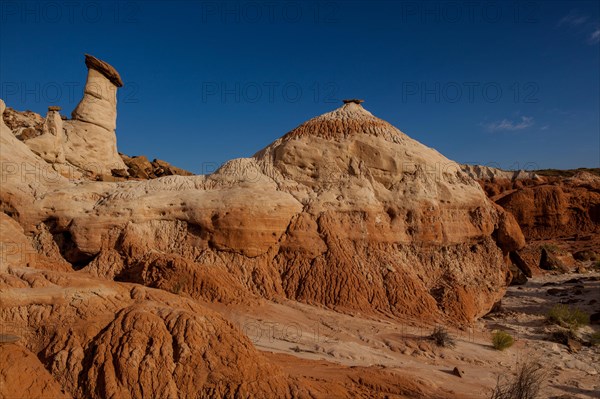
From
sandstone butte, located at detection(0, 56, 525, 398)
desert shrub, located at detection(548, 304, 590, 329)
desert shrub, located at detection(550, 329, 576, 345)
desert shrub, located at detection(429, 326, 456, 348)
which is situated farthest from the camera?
desert shrub, located at detection(548, 304, 590, 329)

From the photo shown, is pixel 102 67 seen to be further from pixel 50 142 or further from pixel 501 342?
pixel 501 342

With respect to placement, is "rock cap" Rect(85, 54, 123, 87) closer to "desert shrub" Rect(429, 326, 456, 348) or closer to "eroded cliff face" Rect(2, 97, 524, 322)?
"eroded cliff face" Rect(2, 97, 524, 322)

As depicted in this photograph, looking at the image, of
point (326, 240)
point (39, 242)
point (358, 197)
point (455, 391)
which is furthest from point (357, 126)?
point (39, 242)

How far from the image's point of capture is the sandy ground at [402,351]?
259 inches

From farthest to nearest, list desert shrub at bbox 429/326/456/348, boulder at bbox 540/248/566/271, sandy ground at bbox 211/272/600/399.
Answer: boulder at bbox 540/248/566/271 → desert shrub at bbox 429/326/456/348 → sandy ground at bbox 211/272/600/399

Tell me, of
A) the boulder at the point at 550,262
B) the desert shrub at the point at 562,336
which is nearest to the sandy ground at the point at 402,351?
the desert shrub at the point at 562,336

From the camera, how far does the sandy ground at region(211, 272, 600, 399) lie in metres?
6.57

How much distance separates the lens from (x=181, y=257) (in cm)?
927

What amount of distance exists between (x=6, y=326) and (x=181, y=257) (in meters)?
4.42

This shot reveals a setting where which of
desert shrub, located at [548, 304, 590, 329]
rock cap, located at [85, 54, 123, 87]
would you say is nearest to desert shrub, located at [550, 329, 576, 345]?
desert shrub, located at [548, 304, 590, 329]

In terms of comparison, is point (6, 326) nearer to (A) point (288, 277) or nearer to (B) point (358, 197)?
(A) point (288, 277)

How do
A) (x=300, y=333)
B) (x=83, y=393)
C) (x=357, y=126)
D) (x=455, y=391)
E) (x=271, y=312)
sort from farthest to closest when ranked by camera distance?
(x=357, y=126), (x=271, y=312), (x=300, y=333), (x=455, y=391), (x=83, y=393)

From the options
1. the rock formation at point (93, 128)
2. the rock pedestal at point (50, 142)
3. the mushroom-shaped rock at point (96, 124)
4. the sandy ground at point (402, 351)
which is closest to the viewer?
the sandy ground at point (402, 351)

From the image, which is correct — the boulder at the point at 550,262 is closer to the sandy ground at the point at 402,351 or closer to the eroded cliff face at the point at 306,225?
the sandy ground at the point at 402,351
